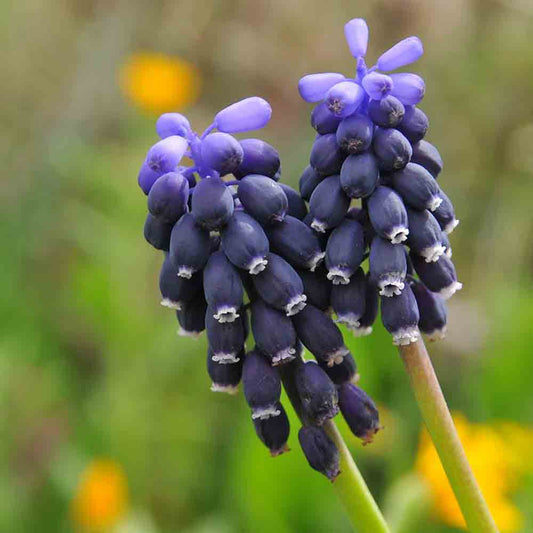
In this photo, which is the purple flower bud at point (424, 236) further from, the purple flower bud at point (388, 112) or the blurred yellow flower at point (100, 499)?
the blurred yellow flower at point (100, 499)

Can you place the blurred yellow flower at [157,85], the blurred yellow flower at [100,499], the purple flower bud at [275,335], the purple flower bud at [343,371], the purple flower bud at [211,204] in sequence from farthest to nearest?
1. the blurred yellow flower at [157,85]
2. the blurred yellow flower at [100,499]
3. the purple flower bud at [343,371]
4. the purple flower bud at [275,335]
5. the purple flower bud at [211,204]

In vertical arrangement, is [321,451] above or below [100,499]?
above

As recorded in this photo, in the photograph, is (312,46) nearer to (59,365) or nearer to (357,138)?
(59,365)

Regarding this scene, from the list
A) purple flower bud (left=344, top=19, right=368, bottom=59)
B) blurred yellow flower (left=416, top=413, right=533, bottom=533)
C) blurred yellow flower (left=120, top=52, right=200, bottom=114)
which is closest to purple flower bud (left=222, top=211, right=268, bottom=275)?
purple flower bud (left=344, top=19, right=368, bottom=59)

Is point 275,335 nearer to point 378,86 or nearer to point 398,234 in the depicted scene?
point 398,234

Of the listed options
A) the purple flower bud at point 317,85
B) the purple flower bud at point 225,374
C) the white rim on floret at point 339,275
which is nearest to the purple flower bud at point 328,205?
the white rim on floret at point 339,275

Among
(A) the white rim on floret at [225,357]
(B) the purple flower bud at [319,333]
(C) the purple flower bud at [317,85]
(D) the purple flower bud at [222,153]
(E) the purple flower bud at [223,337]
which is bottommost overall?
(A) the white rim on floret at [225,357]

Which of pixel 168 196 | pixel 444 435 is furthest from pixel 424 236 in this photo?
pixel 168 196

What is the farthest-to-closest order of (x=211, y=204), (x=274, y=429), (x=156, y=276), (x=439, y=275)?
(x=156, y=276), (x=274, y=429), (x=439, y=275), (x=211, y=204)
